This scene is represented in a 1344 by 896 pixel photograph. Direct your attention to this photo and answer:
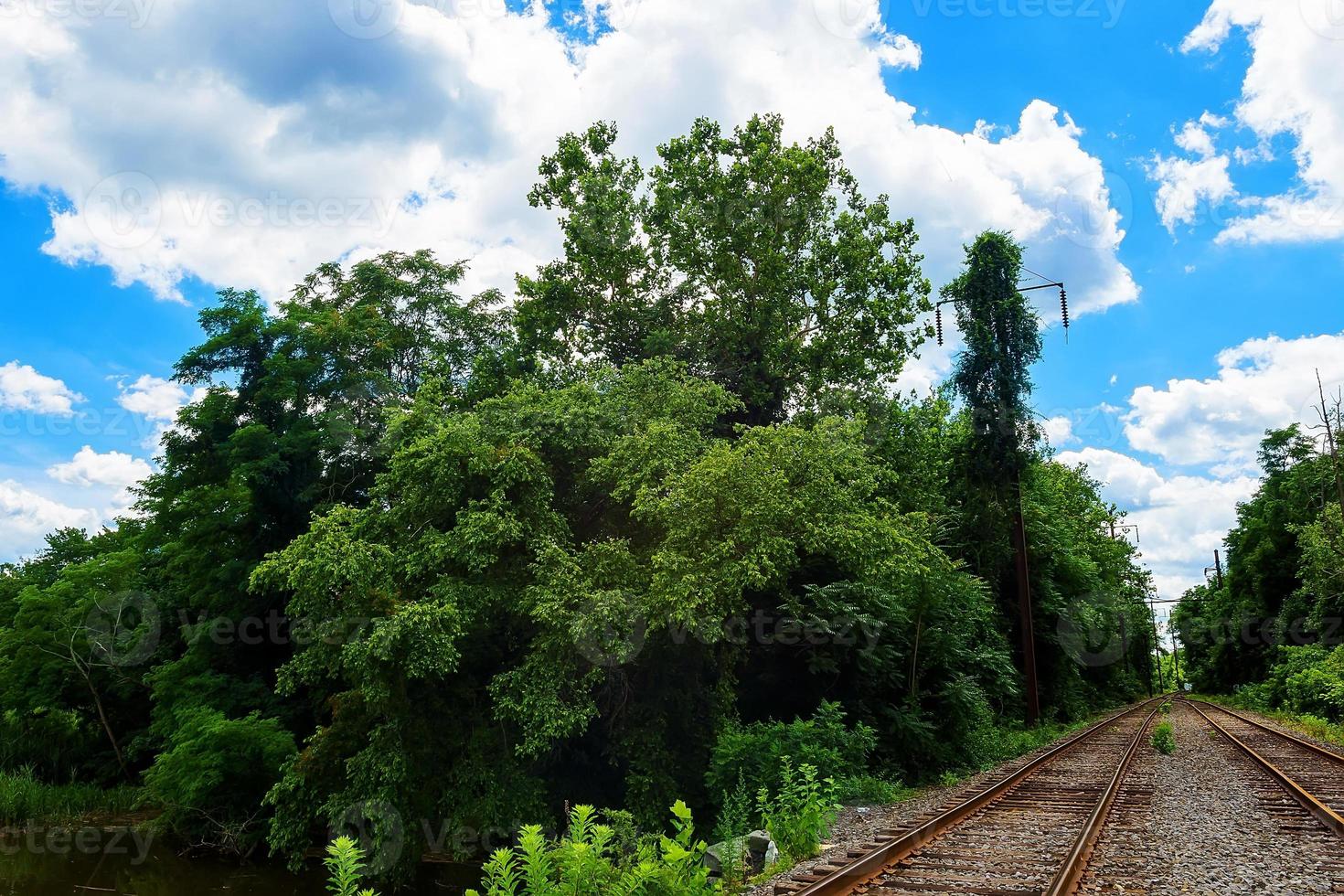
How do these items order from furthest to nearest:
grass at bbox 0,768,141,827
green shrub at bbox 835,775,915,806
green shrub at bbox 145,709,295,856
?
grass at bbox 0,768,141,827 → green shrub at bbox 145,709,295,856 → green shrub at bbox 835,775,915,806

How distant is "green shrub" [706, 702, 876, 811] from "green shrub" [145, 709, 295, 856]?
40.2ft

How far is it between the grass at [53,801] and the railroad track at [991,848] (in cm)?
2465

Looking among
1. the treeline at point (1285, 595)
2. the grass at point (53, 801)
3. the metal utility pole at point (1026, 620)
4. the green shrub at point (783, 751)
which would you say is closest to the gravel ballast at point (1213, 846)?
the green shrub at point (783, 751)

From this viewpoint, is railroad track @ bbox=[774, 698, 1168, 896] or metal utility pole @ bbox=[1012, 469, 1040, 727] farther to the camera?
metal utility pole @ bbox=[1012, 469, 1040, 727]

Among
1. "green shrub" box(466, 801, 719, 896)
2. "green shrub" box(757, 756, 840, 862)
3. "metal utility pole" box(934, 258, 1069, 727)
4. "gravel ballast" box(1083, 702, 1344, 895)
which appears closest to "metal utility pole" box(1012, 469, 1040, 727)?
"metal utility pole" box(934, 258, 1069, 727)

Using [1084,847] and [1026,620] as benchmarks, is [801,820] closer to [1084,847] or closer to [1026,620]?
[1084,847]

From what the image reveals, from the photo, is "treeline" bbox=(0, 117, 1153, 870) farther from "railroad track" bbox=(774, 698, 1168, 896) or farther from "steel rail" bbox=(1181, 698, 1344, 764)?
"steel rail" bbox=(1181, 698, 1344, 764)

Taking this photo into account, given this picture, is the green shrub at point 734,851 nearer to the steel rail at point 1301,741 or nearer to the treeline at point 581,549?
the treeline at point 581,549

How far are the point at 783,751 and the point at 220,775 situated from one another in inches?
555

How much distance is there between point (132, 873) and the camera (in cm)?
1970

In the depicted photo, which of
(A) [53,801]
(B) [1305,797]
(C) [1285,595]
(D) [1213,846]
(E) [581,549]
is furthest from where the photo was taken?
(C) [1285,595]

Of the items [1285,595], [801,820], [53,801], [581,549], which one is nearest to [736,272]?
[581,549]

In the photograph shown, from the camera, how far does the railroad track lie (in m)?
7.06

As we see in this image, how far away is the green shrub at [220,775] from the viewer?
19672 millimetres
